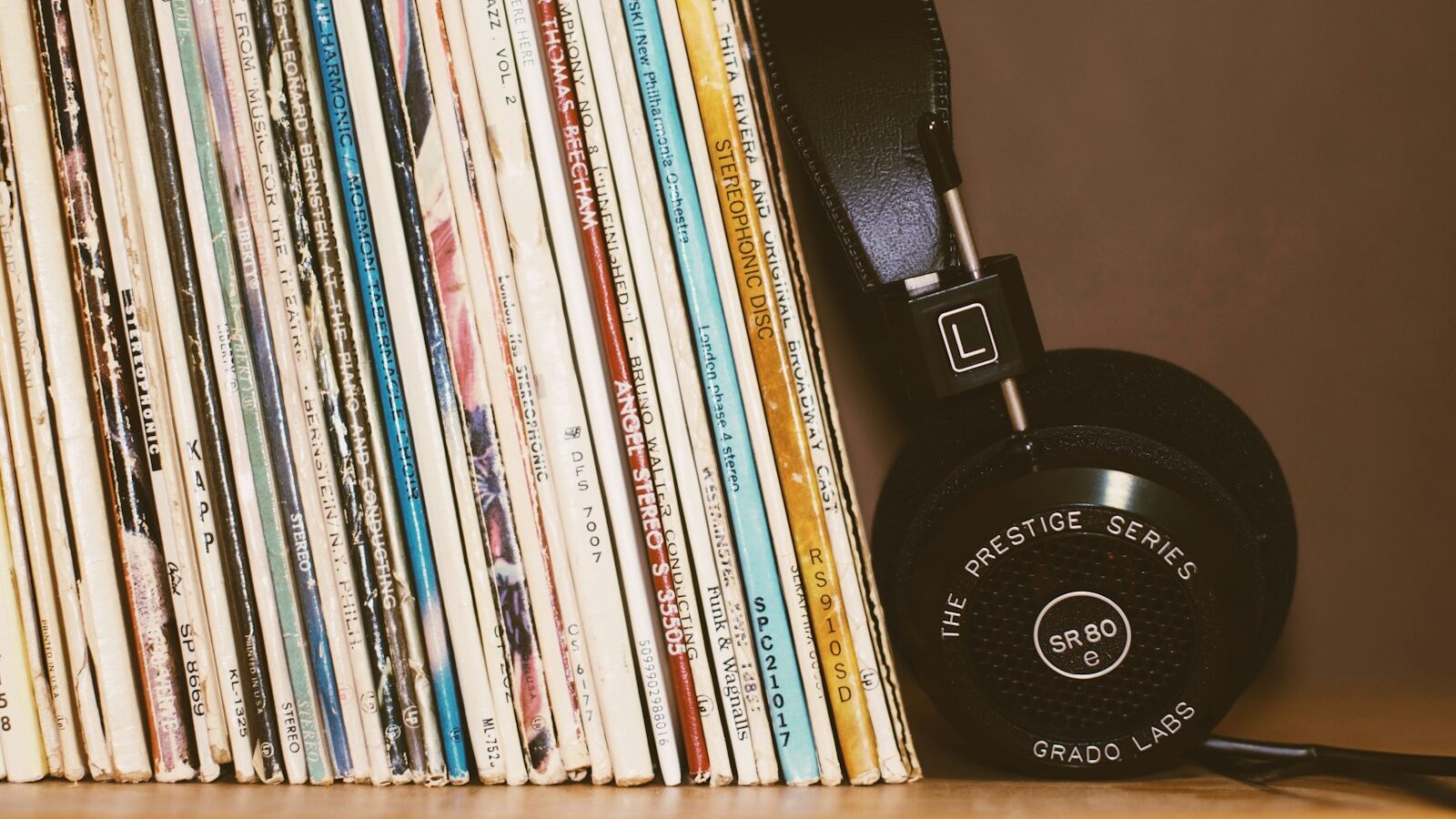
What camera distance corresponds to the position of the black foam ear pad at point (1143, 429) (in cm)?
64

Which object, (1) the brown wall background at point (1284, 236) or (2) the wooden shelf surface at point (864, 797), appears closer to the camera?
(2) the wooden shelf surface at point (864, 797)

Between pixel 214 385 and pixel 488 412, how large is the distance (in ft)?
0.57

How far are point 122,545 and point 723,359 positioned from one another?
1.28ft

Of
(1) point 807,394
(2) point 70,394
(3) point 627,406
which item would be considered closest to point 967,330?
(1) point 807,394

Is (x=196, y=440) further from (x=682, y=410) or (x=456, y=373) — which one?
(x=682, y=410)

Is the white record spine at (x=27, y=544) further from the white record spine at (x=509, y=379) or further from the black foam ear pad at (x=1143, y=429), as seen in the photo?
the black foam ear pad at (x=1143, y=429)

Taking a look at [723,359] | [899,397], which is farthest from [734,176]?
[899,397]

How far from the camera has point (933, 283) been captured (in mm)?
557

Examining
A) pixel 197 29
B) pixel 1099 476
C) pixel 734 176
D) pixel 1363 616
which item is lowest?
pixel 1363 616

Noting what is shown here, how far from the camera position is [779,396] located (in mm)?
573

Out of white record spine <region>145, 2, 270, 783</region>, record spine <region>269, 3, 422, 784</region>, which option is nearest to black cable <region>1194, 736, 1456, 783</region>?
record spine <region>269, 3, 422, 784</region>

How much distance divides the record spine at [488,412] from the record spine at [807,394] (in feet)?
0.51

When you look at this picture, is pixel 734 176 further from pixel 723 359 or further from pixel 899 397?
pixel 899 397

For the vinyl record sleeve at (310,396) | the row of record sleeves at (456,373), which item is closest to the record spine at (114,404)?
the row of record sleeves at (456,373)
